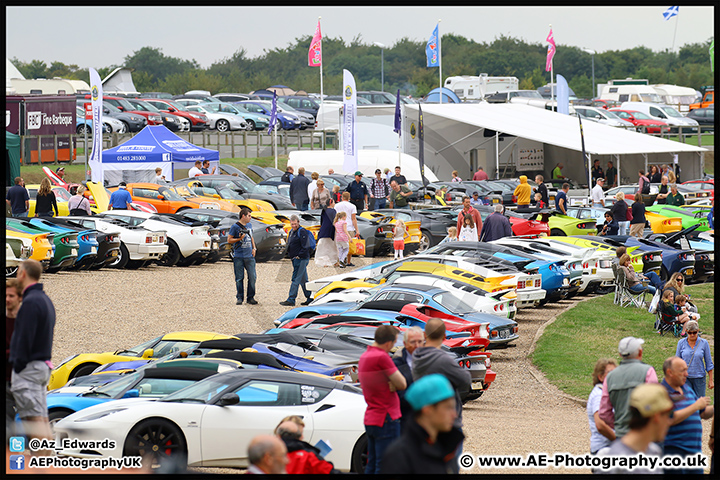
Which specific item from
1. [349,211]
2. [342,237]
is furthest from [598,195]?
[342,237]

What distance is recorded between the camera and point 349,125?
3500cm

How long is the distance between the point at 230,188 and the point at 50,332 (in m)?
23.0

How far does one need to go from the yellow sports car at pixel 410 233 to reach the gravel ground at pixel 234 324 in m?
1.25

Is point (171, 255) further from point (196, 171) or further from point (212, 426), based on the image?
point (212, 426)

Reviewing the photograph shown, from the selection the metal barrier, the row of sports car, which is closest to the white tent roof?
the metal barrier

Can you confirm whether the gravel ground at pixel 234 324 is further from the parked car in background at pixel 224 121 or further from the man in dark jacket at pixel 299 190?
the parked car in background at pixel 224 121

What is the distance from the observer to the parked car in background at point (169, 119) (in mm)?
43906

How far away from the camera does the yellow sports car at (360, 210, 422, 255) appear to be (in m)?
24.6

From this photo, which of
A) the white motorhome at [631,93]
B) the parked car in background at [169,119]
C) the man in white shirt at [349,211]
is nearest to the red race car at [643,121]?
the white motorhome at [631,93]

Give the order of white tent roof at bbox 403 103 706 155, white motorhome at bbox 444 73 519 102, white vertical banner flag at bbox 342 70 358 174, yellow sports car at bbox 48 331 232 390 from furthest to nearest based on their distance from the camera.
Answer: white motorhome at bbox 444 73 519 102
white tent roof at bbox 403 103 706 155
white vertical banner flag at bbox 342 70 358 174
yellow sports car at bbox 48 331 232 390

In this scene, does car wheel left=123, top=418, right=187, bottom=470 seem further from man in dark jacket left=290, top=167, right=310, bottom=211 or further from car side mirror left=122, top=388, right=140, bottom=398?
man in dark jacket left=290, top=167, right=310, bottom=211

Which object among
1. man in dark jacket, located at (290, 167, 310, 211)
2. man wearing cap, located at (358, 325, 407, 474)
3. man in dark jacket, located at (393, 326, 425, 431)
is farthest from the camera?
man in dark jacket, located at (290, 167, 310, 211)

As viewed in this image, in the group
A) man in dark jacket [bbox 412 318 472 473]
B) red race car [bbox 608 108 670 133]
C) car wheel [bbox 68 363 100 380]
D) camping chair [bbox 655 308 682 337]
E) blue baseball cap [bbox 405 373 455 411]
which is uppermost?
red race car [bbox 608 108 670 133]

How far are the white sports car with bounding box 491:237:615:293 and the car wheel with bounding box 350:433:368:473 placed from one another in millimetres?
11971
